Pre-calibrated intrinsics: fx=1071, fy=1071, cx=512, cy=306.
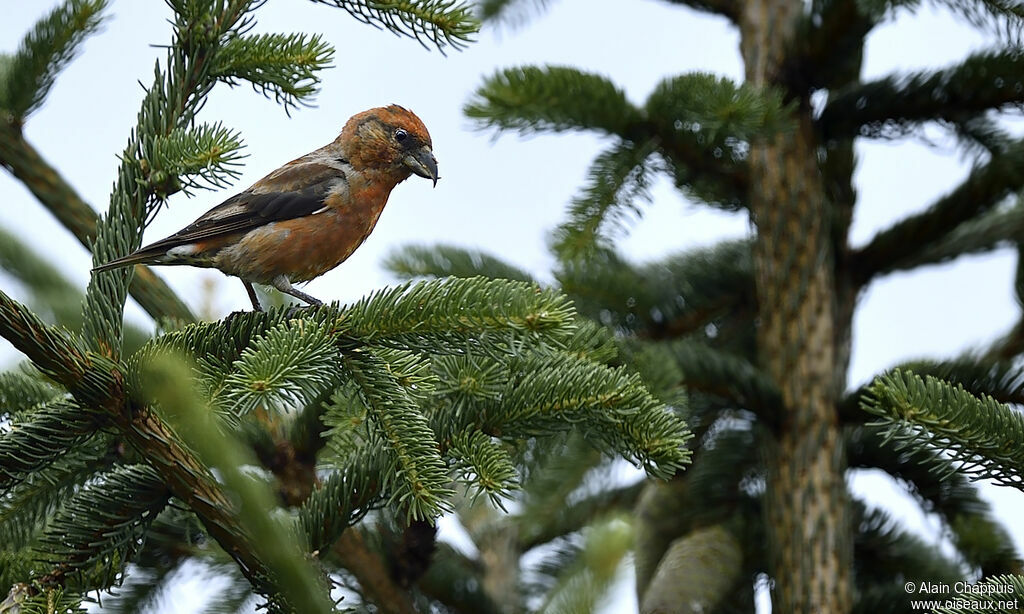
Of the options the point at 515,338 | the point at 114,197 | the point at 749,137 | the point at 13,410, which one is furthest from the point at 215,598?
the point at 749,137

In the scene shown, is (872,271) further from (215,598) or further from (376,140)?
(215,598)

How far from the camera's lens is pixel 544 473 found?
13.5 feet

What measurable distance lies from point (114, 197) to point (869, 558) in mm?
2899

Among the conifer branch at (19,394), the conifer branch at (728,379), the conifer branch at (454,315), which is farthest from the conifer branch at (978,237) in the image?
the conifer branch at (19,394)

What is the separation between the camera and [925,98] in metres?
3.64

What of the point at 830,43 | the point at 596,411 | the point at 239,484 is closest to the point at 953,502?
the point at 830,43

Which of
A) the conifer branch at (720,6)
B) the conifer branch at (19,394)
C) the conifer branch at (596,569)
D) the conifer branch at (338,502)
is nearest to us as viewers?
the conifer branch at (596,569)

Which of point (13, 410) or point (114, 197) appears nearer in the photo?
point (114, 197)

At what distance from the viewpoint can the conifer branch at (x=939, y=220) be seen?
3588 millimetres

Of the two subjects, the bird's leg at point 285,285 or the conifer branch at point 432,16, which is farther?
the bird's leg at point 285,285

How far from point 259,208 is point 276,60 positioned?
5.00 feet

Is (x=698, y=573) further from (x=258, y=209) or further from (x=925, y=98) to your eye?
(x=258, y=209)

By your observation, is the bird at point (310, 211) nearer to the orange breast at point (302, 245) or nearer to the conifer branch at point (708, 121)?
the orange breast at point (302, 245)

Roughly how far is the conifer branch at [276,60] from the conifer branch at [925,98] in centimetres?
203
